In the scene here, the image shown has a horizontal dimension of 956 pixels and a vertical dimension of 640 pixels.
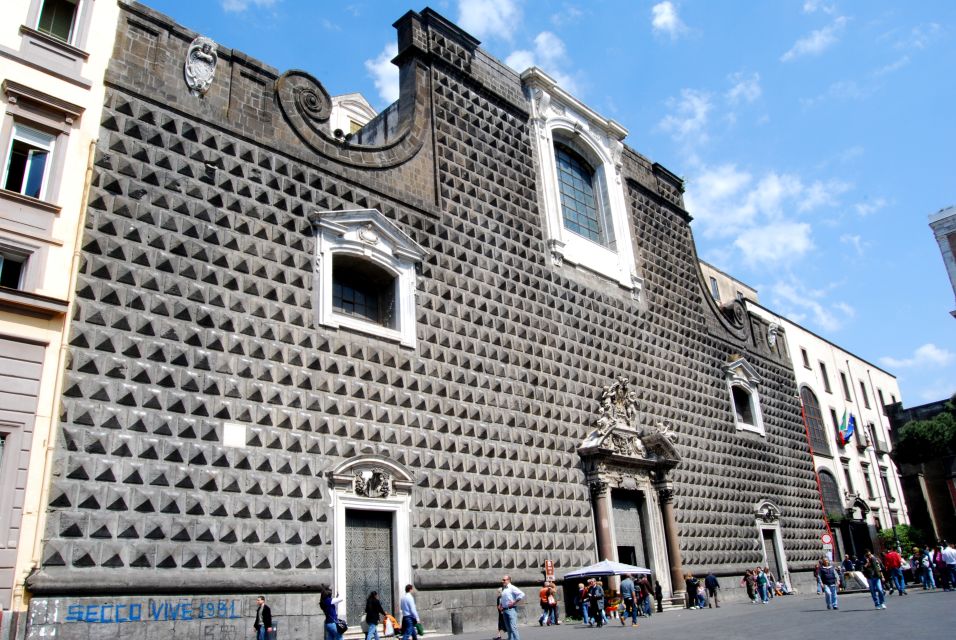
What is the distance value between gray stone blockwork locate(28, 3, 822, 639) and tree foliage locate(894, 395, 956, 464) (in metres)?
23.9

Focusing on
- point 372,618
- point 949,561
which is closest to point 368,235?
point 372,618

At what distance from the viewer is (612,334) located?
20000 millimetres

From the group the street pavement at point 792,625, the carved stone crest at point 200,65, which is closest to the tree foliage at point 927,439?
the street pavement at point 792,625

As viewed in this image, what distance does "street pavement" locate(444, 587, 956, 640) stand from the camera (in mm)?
10023

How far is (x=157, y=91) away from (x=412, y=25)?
281 inches

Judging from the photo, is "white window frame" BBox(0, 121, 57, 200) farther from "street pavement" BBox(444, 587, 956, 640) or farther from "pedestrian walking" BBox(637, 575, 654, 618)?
"pedestrian walking" BBox(637, 575, 654, 618)

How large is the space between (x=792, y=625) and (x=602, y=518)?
579 cm

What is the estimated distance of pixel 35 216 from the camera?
10.4 meters

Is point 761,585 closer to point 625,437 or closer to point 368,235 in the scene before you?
point 625,437

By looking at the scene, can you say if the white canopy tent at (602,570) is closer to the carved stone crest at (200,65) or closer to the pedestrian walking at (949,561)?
the pedestrian walking at (949,561)

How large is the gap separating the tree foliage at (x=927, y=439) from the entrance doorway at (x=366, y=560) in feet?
116

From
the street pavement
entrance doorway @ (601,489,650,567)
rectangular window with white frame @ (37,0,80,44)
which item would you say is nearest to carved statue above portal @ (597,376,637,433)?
entrance doorway @ (601,489,650,567)

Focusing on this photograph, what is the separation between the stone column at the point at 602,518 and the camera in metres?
17.1

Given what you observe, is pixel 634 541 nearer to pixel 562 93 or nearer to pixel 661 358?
pixel 661 358
